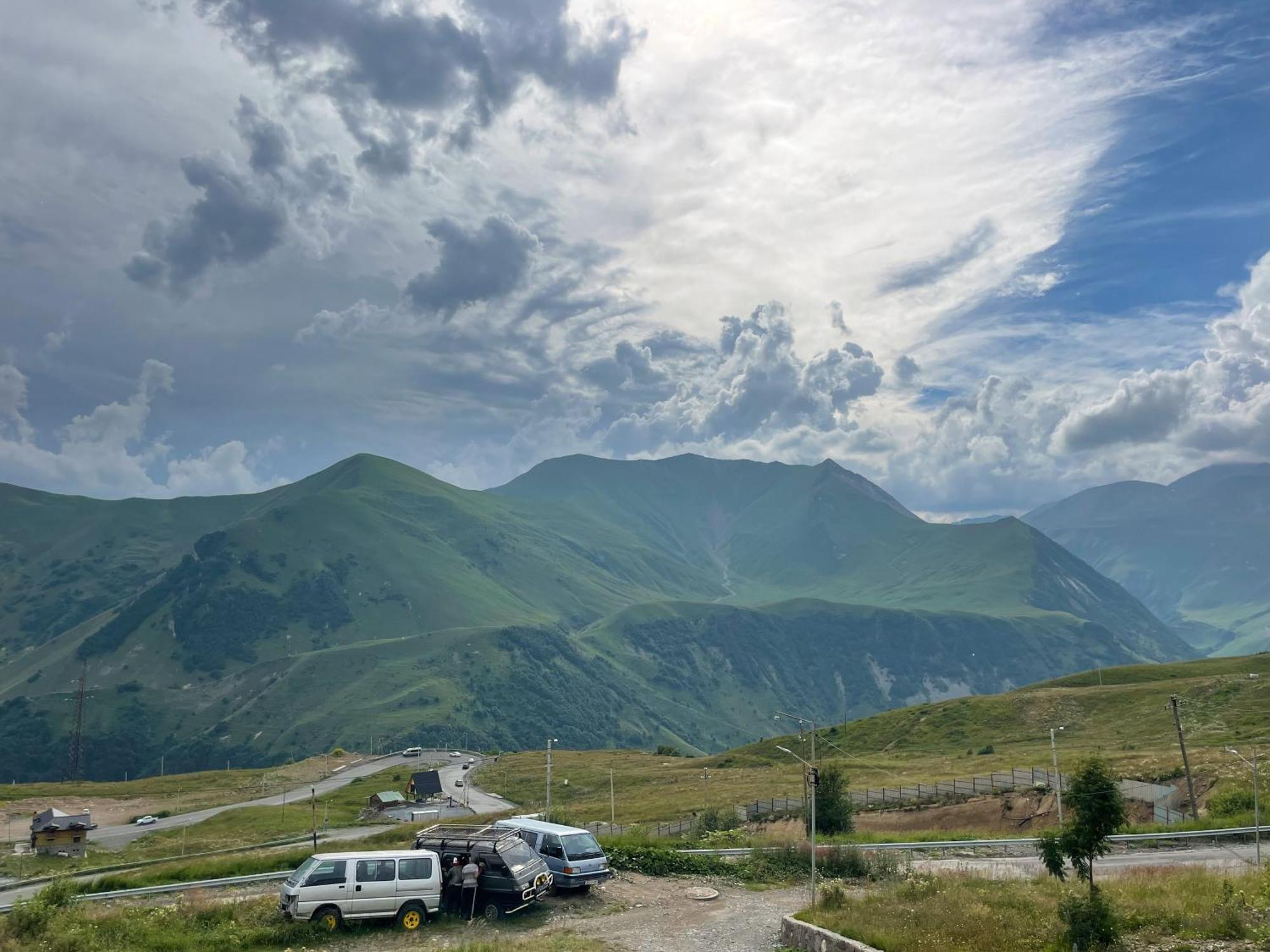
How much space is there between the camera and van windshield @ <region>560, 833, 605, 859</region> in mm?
32469

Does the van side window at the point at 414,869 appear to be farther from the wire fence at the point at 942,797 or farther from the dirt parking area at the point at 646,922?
the wire fence at the point at 942,797

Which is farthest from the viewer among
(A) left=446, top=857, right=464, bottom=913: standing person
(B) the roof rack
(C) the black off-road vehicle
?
(B) the roof rack

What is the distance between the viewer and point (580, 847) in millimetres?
32938

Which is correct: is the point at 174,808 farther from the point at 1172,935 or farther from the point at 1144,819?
the point at 1172,935

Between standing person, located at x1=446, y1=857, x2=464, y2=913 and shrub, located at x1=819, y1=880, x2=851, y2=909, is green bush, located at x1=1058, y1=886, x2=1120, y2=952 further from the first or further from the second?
standing person, located at x1=446, y1=857, x2=464, y2=913

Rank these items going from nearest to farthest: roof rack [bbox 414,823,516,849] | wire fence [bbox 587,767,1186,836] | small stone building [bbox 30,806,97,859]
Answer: roof rack [bbox 414,823,516,849]
wire fence [bbox 587,767,1186,836]
small stone building [bbox 30,806,97,859]

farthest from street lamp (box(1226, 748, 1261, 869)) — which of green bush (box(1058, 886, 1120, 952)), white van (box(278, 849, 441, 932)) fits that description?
white van (box(278, 849, 441, 932))

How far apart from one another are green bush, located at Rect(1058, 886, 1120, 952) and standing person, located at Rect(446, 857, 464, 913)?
1848cm

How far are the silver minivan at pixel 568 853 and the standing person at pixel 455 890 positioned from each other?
3.42 meters

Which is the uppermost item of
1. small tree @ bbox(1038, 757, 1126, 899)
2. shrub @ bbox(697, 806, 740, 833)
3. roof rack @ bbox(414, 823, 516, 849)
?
small tree @ bbox(1038, 757, 1126, 899)

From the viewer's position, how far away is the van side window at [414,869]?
94.2 feet

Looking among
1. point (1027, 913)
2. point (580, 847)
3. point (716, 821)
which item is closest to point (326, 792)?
point (716, 821)

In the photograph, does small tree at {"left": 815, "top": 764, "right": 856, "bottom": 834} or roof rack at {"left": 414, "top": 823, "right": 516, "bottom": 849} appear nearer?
roof rack at {"left": 414, "top": 823, "right": 516, "bottom": 849}

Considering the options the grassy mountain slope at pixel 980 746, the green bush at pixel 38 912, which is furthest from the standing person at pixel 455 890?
the grassy mountain slope at pixel 980 746
